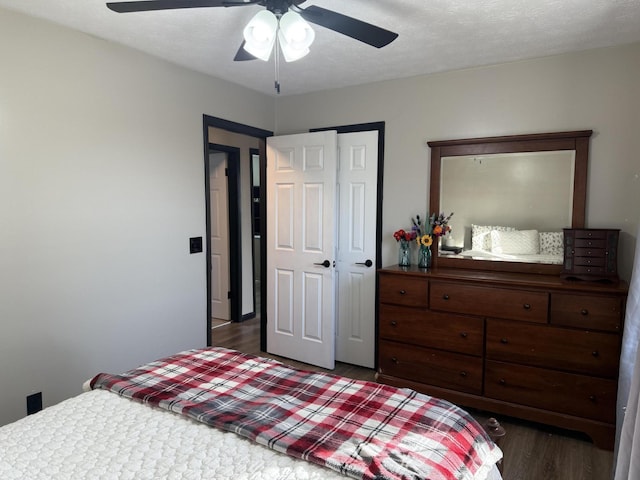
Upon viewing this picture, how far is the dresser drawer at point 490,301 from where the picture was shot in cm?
254

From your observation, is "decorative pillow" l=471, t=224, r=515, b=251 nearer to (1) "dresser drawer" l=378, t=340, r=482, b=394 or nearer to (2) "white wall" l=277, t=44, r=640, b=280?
(2) "white wall" l=277, t=44, r=640, b=280

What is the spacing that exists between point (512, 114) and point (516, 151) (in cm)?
26

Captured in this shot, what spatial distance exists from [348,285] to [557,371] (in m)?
1.69

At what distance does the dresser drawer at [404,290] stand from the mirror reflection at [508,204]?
0.45m

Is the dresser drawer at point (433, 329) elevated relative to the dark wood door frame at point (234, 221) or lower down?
lower down

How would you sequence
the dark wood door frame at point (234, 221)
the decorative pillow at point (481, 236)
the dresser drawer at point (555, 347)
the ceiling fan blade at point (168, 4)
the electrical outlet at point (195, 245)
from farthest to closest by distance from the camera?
1. the dark wood door frame at point (234, 221)
2. the electrical outlet at point (195, 245)
3. the decorative pillow at point (481, 236)
4. the dresser drawer at point (555, 347)
5. the ceiling fan blade at point (168, 4)

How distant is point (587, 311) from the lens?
2.40 metres

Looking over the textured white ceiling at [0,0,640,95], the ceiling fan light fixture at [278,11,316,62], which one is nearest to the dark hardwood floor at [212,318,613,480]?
the ceiling fan light fixture at [278,11,316,62]

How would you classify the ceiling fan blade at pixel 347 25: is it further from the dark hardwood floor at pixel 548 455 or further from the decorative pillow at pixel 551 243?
the dark hardwood floor at pixel 548 455

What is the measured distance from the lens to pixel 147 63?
2.82m

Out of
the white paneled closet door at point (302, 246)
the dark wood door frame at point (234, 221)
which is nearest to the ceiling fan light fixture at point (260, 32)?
the white paneled closet door at point (302, 246)

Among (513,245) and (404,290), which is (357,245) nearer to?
(404,290)

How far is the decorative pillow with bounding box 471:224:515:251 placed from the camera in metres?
3.06

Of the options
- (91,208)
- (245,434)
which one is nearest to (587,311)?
(245,434)
